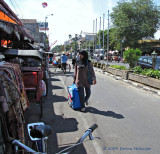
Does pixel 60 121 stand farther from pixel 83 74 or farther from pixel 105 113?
pixel 83 74

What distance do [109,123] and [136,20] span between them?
3599cm

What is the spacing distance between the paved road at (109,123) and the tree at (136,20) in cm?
3088

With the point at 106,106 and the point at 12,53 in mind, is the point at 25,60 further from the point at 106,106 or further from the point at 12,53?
the point at 106,106

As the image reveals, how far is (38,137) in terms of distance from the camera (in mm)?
2002

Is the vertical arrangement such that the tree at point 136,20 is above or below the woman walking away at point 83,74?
above

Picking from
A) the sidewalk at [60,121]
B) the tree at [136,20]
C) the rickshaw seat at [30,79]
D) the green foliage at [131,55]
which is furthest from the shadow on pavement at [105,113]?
the tree at [136,20]

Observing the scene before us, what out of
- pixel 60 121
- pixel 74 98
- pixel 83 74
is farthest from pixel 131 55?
pixel 60 121

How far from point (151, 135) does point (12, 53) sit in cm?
507

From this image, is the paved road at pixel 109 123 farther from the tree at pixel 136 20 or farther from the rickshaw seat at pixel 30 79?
the tree at pixel 136 20

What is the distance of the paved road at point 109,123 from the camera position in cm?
373

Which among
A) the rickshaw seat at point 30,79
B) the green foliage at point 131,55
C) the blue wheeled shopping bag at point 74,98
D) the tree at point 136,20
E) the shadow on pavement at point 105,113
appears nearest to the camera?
the rickshaw seat at point 30,79

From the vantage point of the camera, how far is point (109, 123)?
4.94 meters

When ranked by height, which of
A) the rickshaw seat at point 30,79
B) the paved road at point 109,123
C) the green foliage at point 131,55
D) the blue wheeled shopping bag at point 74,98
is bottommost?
the paved road at point 109,123

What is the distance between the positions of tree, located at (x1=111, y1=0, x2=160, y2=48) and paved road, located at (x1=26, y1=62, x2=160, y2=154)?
30.9 m
